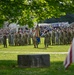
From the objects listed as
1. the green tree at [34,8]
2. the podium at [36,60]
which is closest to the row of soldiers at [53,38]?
the green tree at [34,8]

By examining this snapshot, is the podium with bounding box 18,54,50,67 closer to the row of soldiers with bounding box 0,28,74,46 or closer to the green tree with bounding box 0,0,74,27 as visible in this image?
the green tree with bounding box 0,0,74,27

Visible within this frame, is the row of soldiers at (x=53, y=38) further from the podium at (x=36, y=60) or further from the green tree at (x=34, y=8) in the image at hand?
the podium at (x=36, y=60)

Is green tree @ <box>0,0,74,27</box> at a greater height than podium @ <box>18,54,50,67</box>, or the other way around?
green tree @ <box>0,0,74,27</box>

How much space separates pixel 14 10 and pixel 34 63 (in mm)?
3218

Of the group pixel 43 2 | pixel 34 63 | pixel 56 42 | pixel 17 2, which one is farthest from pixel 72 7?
pixel 56 42

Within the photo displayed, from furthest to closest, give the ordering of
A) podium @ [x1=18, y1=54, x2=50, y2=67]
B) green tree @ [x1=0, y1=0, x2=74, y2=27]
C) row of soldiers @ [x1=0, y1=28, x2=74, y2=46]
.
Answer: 1. row of soldiers @ [x1=0, y1=28, x2=74, y2=46]
2. green tree @ [x1=0, y1=0, x2=74, y2=27]
3. podium @ [x1=18, y1=54, x2=50, y2=67]

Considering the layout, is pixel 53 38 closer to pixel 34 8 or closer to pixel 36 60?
pixel 34 8

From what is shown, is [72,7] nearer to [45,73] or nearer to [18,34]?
[45,73]

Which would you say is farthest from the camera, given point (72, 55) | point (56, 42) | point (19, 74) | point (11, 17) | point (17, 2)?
point (56, 42)

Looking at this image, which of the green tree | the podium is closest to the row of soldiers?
the green tree

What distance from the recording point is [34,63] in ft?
46.0

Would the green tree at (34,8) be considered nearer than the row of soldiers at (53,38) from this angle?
Yes

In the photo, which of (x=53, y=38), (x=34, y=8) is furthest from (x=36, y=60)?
(x=53, y=38)

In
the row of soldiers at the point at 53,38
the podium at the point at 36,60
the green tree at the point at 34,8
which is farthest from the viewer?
the row of soldiers at the point at 53,38
